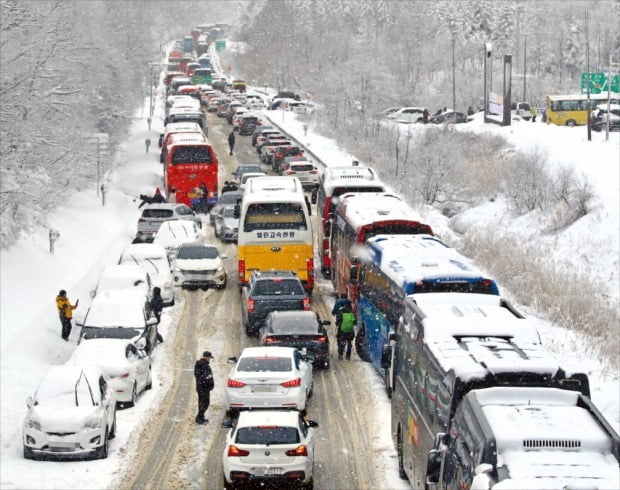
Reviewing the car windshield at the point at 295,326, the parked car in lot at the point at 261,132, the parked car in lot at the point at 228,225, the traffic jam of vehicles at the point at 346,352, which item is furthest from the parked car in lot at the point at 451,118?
the car windshield at the point at 295,326

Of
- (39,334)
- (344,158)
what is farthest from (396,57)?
(39,334)

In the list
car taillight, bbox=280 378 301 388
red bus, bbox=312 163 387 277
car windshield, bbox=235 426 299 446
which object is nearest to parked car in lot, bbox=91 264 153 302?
red bus, bbox=312 163 387 277

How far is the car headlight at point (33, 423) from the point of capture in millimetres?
18358

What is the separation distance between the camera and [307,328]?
23.8 meters

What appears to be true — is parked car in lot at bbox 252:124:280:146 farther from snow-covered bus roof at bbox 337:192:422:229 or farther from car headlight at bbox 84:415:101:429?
car headlight at bbox 84:415:101:429

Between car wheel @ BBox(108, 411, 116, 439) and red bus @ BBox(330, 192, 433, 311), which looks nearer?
→ car wheel @ BBox(108, 411, 116, 439)

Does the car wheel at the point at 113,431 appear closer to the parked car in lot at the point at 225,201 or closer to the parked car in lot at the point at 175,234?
the parked car in lot at the point at 175,234

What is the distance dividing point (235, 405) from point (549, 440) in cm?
979

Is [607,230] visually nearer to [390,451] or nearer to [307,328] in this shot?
[307,328]

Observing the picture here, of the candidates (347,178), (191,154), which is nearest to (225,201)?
(191,154)

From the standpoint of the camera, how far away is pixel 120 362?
70.7 ft

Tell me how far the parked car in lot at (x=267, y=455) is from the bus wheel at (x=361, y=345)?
856 centimetres

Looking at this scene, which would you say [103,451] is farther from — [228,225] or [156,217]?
[228,225]

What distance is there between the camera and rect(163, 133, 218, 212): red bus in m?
44.8
